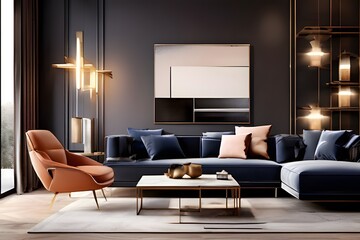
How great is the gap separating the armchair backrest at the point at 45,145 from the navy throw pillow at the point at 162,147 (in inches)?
43.6

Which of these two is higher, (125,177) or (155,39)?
(155,39)

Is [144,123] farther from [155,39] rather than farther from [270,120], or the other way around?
[270,120]

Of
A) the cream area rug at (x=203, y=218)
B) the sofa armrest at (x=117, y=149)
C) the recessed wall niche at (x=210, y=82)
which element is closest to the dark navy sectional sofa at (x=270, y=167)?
the sofa armrest at (x=117, y=149)

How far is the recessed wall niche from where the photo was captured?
6.43 metres

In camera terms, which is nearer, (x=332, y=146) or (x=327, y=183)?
(x=327, y=183)

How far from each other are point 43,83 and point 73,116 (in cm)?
63

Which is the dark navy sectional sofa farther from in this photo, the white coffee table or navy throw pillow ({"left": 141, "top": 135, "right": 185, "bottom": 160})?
the white coffee table

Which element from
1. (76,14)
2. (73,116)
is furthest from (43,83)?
(76,14)

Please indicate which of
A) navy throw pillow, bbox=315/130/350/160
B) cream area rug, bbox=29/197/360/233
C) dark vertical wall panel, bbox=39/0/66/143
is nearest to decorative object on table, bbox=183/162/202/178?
cream area rug, bbox=29/197/360/233

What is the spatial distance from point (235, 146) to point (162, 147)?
913 millimetres

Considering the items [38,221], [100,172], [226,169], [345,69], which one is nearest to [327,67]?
[345,69]

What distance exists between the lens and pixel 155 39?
6.48 m

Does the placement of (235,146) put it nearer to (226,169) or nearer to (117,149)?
(226,169)

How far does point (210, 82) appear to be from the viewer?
21.1ft
